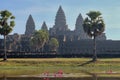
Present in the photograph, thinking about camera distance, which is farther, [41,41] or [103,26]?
[41,41]

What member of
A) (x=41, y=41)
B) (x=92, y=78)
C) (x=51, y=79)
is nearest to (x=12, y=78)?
(x=51, y=79)

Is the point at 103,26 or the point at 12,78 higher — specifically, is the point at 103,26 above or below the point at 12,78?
above

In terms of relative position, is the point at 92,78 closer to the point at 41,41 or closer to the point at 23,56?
the point at 23,56

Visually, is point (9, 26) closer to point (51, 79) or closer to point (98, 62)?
point (98, 62)

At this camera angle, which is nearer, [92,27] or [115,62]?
[115,62]

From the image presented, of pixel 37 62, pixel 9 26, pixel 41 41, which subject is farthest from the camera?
pixel 41 41

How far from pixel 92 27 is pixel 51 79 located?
5884 centimetres

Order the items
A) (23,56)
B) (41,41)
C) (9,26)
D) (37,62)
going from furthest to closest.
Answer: (41,41)
(23,56)
(9,26)
(37,62)

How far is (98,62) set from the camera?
3625 inches

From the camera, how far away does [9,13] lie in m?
100

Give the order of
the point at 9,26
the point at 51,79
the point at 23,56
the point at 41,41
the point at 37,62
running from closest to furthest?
1. the point at 51,79
2. the point at 37,62
3. the point at 9,26
4. the point at 23,56
5. the point at 41,41

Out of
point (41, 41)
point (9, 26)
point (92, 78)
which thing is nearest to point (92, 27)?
point (9, 26)

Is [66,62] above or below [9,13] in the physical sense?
below

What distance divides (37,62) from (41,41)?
97.3 m
